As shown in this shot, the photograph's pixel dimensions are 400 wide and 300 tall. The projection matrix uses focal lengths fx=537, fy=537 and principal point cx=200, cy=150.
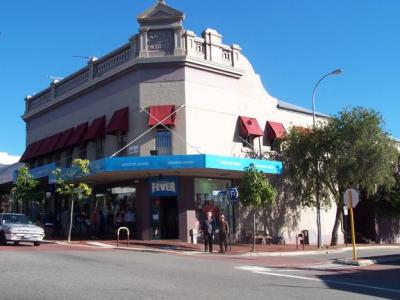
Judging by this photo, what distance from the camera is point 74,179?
30078 millimetres

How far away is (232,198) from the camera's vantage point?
2488 centimetres

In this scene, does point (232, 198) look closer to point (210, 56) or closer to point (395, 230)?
point (210, 56)

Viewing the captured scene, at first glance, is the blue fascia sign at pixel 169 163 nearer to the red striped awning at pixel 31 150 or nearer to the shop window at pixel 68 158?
the shop window at pixel 68 158

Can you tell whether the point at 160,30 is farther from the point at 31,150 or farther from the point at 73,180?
the point at 31,150

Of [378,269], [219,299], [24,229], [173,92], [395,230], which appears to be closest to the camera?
[219,299]

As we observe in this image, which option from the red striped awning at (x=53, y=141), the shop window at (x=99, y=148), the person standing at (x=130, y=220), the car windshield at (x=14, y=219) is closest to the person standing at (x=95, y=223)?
the person standing at (x=130, y=220)

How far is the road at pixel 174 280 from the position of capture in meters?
10.8

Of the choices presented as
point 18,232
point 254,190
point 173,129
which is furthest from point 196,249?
point 18,232

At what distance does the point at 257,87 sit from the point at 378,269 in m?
17.1

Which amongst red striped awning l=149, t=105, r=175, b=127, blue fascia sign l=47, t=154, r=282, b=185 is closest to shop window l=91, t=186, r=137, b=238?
blue fascia sign l=47, t=154, r=282, b=185

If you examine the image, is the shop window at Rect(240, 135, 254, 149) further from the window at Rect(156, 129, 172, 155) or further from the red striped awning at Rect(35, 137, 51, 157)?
the red striped awning at Rect(35, 137, 51, 157)

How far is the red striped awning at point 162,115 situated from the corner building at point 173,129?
55 mm

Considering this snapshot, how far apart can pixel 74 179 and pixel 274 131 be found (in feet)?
40.6

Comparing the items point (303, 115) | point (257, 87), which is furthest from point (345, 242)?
point (257, 87)
